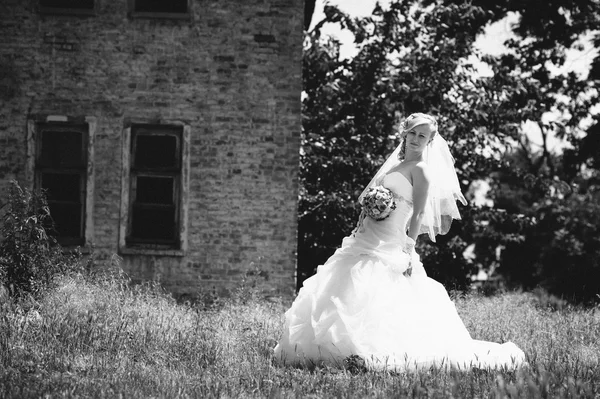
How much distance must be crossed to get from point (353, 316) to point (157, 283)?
477cm

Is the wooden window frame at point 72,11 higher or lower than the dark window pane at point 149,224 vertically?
higher

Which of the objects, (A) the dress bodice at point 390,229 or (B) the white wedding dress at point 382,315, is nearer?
(B) the white wedding dress at point 382,315

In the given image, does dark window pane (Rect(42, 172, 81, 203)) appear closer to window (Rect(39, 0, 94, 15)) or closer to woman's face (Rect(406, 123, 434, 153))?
window (Rect(39, 0, 94, 15))

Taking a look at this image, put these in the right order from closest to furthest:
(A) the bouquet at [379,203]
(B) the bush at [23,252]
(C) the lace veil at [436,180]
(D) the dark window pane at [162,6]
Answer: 1. (A) the bouquet at [379,203]
2. (C) the lace veil at [436,180]
3. (B) the bush at [23,252]
4. (D) the dark window pane at [162,6]

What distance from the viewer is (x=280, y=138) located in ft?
37.8

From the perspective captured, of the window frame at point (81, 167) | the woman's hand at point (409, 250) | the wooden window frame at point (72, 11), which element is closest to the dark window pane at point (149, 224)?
the window frame at point (81, 167)

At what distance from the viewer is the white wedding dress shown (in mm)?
6730

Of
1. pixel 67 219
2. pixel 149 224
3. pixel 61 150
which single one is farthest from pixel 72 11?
pixel 149 224

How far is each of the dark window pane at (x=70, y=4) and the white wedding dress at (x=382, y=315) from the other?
20.9 ft

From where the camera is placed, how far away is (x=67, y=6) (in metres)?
11.8

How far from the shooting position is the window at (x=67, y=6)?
37.9 ft

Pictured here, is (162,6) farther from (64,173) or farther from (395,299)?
(395,299)

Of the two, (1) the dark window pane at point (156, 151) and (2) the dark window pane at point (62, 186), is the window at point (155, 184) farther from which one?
(2) the dark window pane at point (62, 186)

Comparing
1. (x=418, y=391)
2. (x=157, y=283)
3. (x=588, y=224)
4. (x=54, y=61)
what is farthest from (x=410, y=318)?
(x=588, y=224)
